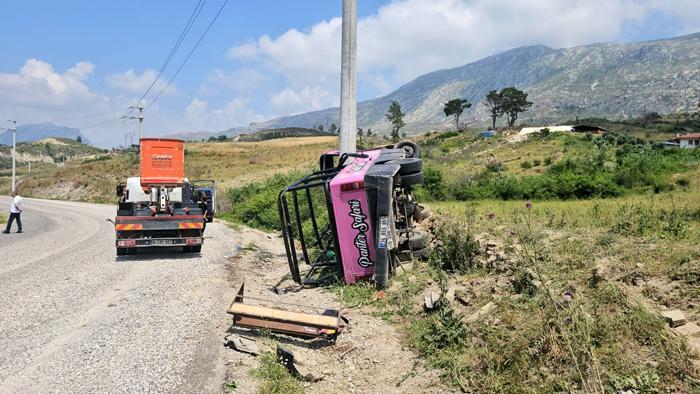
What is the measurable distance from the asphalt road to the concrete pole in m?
4.89

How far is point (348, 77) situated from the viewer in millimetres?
14188

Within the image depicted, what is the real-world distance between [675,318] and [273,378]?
165 inches

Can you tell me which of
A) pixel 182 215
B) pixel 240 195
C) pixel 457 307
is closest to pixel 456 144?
pixel 240 195

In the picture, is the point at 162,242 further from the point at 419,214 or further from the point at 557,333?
the point at 557,333

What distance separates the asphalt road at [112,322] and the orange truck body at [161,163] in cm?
242

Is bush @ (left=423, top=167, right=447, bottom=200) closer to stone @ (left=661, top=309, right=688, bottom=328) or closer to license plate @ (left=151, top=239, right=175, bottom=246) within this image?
license plate @ (left=151, top=239, right=175, bottom=246)

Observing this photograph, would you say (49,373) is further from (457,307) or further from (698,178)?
(698,178)

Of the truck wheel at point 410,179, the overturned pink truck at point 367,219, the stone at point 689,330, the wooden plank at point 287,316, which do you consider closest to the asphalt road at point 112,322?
the wooden plank at point 287,316

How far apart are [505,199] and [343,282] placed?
1630 cm

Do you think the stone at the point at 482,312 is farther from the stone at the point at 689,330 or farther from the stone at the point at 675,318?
the stone at the point at 689,330

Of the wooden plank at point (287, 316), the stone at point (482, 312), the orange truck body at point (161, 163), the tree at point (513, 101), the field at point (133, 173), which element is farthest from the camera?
the tree at point (513, 101)

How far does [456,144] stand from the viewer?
201 feet

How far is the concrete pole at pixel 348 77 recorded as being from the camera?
14.1 m

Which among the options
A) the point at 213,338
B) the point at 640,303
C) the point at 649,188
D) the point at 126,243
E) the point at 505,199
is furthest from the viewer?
the point at 505,199
